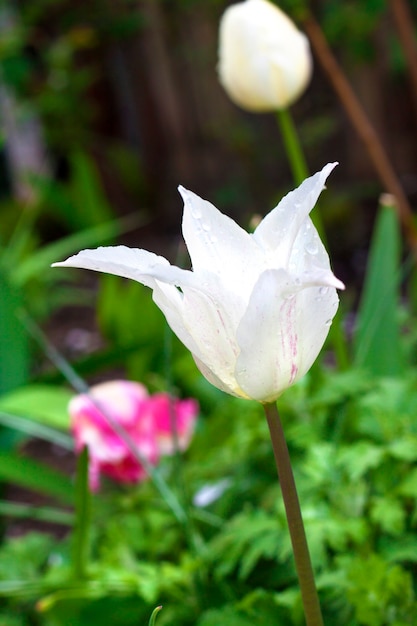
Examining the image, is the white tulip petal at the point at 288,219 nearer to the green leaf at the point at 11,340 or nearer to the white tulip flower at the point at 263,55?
the white tulip flower at the point at 263,55

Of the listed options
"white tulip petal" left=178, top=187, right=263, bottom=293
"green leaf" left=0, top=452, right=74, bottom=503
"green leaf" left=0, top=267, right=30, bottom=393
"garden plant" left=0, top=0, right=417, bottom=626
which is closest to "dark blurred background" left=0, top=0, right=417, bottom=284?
"garden plant" left=0, top=0, right=417, bottom=626

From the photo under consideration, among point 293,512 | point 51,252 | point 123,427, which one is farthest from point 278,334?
point 51,252

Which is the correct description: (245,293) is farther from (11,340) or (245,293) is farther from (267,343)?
(11,340)

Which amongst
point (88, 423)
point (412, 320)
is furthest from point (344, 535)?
point (412, 320)

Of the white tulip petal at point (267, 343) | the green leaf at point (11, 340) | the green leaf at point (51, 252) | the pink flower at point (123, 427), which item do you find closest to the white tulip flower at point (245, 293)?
the white tulip petal at point (267, 343)

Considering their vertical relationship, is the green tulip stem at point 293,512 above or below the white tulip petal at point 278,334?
below

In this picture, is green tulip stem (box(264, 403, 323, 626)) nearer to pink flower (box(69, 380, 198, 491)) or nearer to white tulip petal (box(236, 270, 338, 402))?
white tulip petal (box(236, 270, 338, 402))

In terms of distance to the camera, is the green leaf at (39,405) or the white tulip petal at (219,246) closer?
the white tulip petal at (219,246)
